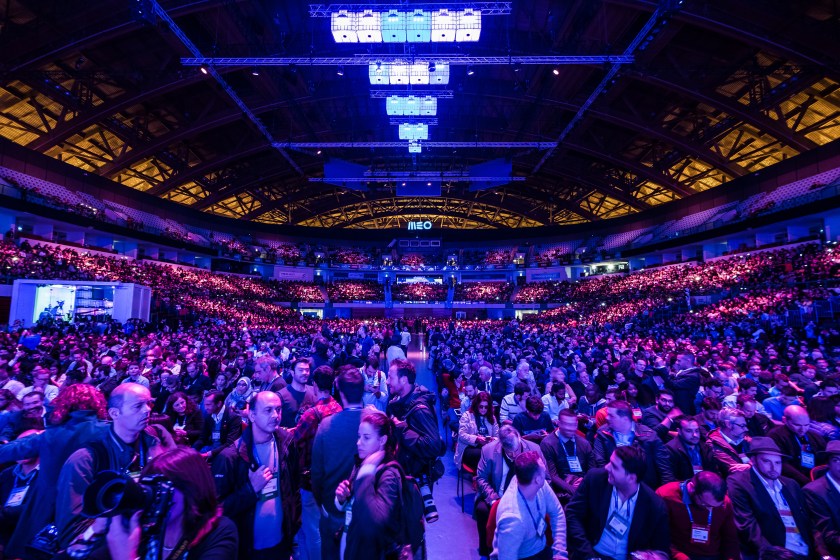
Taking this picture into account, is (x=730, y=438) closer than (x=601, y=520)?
No

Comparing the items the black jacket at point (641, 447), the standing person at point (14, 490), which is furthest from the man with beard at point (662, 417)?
the standing person at point (14, 490)

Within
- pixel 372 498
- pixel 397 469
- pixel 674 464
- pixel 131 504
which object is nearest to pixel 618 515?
pixel 674 464

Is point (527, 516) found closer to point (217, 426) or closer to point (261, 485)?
point (261, 485)

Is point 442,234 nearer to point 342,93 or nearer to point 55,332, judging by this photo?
point 342,93

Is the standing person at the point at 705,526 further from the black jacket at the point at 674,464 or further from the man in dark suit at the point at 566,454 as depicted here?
the man in dark suit at the point at 566,454

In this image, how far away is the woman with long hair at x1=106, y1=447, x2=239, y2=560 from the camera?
151 centimetres

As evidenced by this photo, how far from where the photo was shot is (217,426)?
4215 millimetres

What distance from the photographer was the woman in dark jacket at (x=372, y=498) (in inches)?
72.9

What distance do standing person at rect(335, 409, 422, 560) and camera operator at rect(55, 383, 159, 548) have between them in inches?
46.1

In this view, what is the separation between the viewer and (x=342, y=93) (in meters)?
21.2

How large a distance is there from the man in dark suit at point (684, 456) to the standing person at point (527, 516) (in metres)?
1.37

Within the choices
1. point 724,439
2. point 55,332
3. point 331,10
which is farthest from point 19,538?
point 55,332

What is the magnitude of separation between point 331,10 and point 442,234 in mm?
34120

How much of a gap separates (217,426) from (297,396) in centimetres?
85
